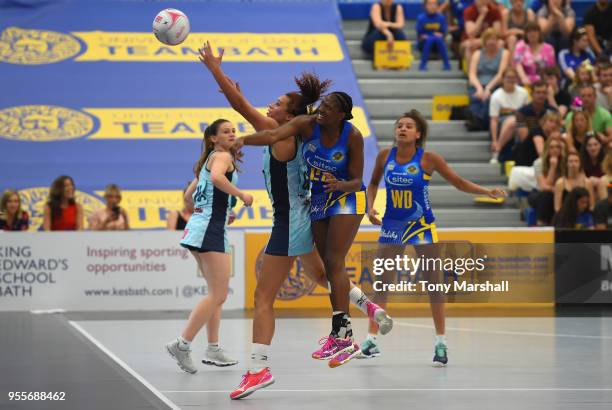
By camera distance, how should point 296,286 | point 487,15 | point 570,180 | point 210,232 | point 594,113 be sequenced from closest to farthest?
1. point 210,232
2. point 296,286
3. point 570,180
4. point 594,113
5. point 487,15

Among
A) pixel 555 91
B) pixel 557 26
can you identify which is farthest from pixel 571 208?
pixel 557 26

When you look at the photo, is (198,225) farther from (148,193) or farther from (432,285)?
(148,193)

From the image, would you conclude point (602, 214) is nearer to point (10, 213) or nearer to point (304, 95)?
point (10, 213)

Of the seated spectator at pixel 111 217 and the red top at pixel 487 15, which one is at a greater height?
the red top at pixel 487 15

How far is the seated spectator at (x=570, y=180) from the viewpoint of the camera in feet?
55.8

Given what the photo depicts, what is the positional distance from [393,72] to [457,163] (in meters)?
3.08

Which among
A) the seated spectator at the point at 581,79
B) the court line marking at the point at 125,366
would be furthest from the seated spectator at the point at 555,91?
the court line marking at the point at 125,366

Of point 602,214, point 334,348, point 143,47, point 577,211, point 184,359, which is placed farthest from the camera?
point 143,47

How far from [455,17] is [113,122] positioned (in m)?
7.70

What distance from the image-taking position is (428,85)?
2186 cm

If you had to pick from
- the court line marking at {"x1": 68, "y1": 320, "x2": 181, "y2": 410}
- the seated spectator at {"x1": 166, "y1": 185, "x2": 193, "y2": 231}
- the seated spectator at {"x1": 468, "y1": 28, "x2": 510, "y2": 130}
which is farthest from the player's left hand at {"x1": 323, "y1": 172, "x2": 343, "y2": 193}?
the seated spectator at {"x1": 468, "y1": 28, "x2": 510, "y2": 130}

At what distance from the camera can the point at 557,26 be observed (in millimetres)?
22297

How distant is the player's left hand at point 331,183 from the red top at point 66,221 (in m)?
8.44

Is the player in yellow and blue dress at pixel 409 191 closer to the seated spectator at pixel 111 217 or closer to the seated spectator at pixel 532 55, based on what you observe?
the seated spectator at pixel 111 217
